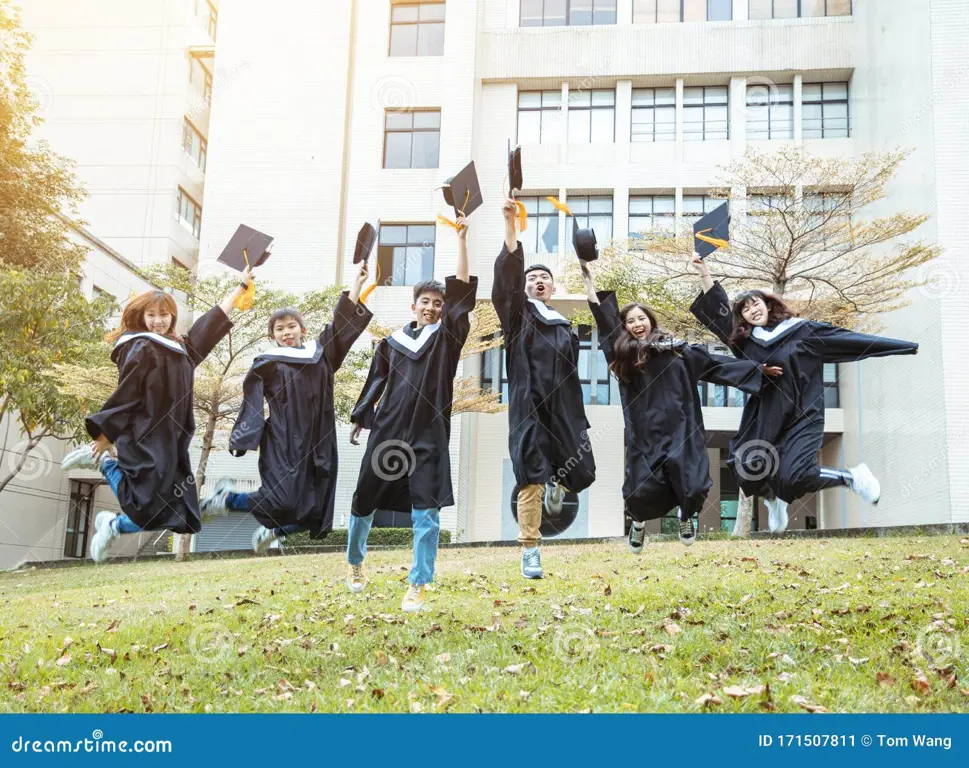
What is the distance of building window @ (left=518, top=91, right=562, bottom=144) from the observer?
16.5m

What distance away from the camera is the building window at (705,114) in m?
16.3

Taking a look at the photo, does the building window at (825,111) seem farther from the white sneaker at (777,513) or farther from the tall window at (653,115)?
the white sneaker at (777,513)

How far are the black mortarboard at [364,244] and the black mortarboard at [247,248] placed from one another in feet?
1.65

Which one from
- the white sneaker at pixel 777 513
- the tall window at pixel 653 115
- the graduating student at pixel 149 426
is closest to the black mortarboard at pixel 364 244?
the graduating student at pixel 149 426

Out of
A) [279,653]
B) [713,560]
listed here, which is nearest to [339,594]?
[279,653]

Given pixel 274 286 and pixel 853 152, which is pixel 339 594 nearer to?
pixel 274 286

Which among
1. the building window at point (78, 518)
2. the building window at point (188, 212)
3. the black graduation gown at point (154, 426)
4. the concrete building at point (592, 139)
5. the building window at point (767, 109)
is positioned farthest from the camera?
the building window at point (78, 518)

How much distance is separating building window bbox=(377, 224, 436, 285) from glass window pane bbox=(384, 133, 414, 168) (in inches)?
38.7

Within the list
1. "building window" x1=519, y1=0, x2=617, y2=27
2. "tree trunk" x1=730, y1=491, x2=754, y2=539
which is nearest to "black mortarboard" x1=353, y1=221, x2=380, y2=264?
"tree trunk" x1=730, y1=491, x2=754, y2=539

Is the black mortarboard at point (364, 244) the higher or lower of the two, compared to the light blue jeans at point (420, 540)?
higher


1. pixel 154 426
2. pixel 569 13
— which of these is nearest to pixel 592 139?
pixel 569 13

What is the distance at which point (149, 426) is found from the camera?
16.5 feet

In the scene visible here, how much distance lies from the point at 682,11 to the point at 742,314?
530 inches

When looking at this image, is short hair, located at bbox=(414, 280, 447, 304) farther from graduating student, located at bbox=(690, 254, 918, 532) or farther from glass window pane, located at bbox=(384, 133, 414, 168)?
glass window pane, located at bbox=(384, 133, 414, 168)
